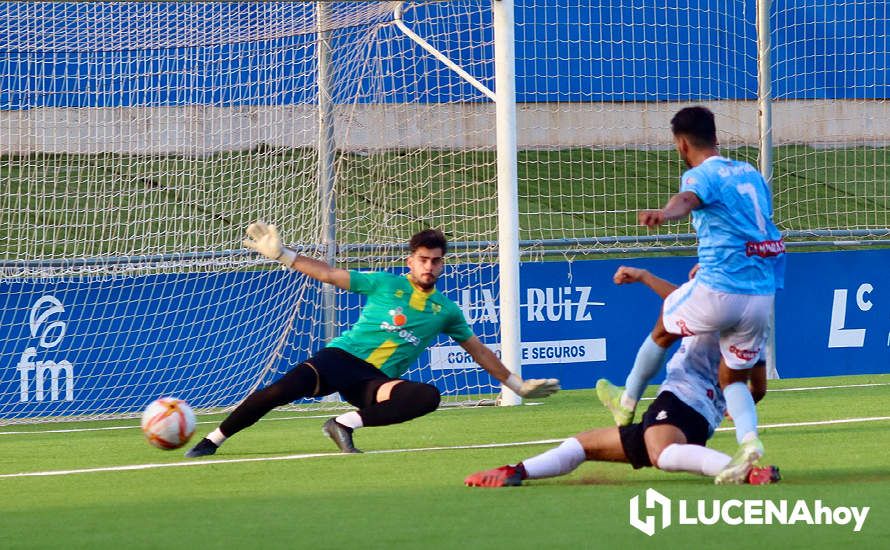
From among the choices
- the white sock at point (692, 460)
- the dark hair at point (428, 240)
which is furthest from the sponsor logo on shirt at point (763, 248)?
the dark hair at point (428, 240)

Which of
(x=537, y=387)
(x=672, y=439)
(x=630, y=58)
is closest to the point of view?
(x=672, y=439)

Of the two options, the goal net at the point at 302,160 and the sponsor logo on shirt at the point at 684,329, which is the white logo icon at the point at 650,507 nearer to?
the sponsor logo on shirt at the point at 684,329

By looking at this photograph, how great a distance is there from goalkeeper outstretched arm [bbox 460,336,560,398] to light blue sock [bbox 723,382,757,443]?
1.61 metres

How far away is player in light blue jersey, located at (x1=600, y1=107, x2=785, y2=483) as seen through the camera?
21.2 ft

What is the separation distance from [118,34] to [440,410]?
4.49m

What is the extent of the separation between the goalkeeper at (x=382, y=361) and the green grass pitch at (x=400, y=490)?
239mm

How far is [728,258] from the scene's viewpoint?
6.54m

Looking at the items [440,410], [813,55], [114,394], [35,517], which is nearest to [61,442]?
[114,394]

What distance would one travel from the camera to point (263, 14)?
1360 cm

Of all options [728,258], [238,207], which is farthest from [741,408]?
[238,207]

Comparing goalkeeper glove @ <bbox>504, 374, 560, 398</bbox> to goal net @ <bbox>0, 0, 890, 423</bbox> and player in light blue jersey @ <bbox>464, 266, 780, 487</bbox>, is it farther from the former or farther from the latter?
goal net @ <bbox>0, 0, 890, 423</bbox>

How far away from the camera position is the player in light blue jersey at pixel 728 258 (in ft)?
21.2

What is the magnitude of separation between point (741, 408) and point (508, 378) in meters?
2.14

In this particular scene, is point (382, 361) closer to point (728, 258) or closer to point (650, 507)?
point (728, 258)
